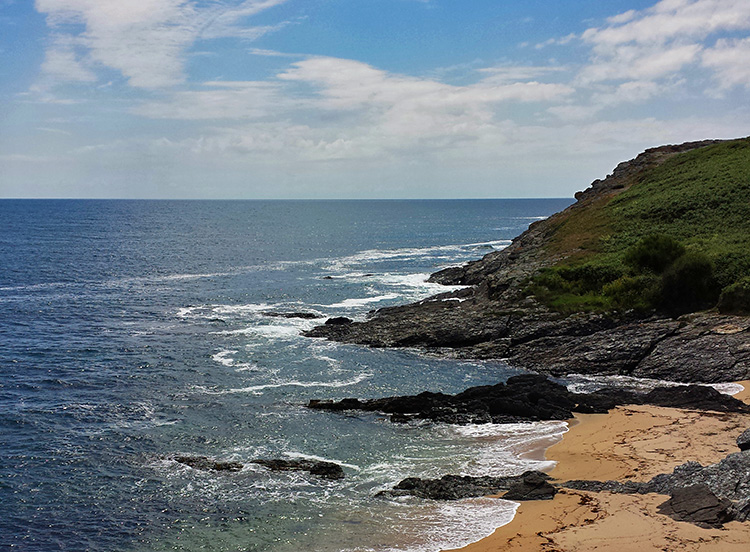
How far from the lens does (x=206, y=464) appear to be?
3256 centimetres

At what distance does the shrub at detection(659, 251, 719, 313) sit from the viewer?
174 feet

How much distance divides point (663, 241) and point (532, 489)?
37743 millimetres

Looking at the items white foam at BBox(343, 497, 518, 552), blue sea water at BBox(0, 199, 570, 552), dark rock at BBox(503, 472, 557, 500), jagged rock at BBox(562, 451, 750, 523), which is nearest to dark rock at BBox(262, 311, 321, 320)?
blue sea water at BBox(0, 199, 570, 552)

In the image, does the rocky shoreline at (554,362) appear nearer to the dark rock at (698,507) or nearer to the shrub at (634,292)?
the dark rock at (698,507)

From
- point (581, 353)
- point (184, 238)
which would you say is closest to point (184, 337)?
point (581, 353)

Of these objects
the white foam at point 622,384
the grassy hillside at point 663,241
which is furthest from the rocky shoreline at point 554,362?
the grassy hillside at point 663,241

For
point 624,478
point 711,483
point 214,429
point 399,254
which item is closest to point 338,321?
point 214,429

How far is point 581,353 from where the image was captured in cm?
4934

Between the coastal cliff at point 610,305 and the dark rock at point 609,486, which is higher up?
the coastal cliff at point 610,305

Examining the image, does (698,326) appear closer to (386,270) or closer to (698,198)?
(698,198)

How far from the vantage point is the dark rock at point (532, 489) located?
2755 cm

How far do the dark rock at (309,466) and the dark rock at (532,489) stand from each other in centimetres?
818

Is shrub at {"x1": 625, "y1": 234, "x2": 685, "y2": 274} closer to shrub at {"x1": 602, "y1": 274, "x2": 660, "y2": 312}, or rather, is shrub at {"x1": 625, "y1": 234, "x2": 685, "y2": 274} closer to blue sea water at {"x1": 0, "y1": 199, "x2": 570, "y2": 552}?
shrub at {"x1": 602, "y1": 274, "x2": 660, "y2": 312}

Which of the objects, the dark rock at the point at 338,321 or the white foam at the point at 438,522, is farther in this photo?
the dark rock at the point at 338,321
